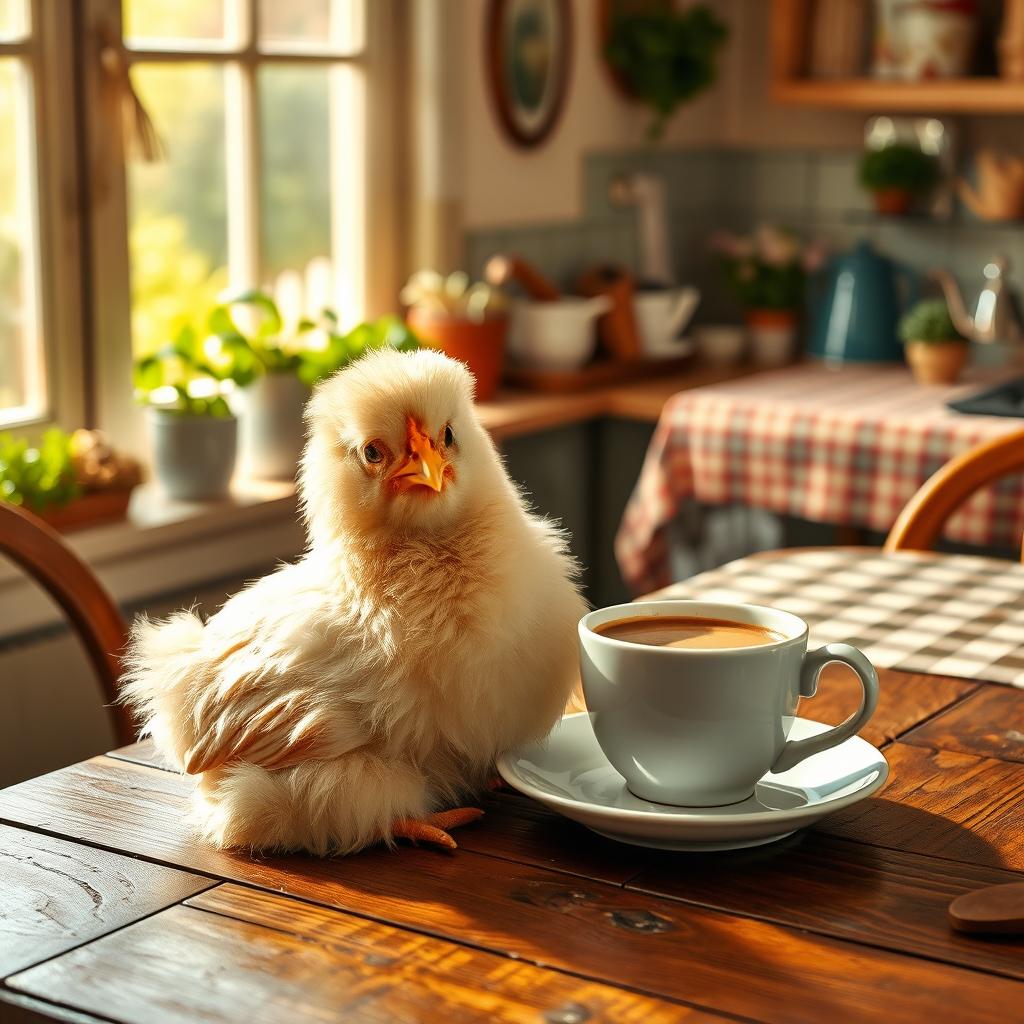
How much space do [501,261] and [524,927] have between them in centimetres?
223

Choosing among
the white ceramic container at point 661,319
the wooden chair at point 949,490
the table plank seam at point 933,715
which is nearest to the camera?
the table plank seam at point 933,715

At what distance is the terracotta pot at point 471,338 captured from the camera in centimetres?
265

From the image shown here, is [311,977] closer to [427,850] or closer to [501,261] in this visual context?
[427,850]

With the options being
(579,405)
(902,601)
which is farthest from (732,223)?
(902,601)

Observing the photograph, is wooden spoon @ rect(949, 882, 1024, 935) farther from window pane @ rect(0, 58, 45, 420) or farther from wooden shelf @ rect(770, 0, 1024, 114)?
wooden shelf @ rect(770, 0, 1024, 114)

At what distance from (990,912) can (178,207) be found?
1.98 m

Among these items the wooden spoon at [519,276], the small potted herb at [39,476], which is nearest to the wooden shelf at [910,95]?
the wooden spoon at [519,276]

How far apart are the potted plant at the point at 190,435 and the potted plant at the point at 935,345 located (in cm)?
131

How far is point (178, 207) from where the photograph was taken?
7.88ft

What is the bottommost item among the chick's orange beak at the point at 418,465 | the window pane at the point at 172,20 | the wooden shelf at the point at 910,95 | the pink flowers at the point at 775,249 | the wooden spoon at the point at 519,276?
the chick's orange beak at the point at 418,465

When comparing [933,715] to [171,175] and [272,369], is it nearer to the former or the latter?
[272,369]

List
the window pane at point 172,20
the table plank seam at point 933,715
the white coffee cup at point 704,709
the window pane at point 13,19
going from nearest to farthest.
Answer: the white coffee cup at point 704,709 < the table plank seam at point 933,715 < the window pane at point 13,19 < the window pane at point 172,20

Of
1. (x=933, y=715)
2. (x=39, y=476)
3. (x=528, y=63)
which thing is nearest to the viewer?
(x=933, y=715)

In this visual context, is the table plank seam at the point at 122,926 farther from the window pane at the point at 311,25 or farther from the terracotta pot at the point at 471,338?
the window pane at the point at 311,25
